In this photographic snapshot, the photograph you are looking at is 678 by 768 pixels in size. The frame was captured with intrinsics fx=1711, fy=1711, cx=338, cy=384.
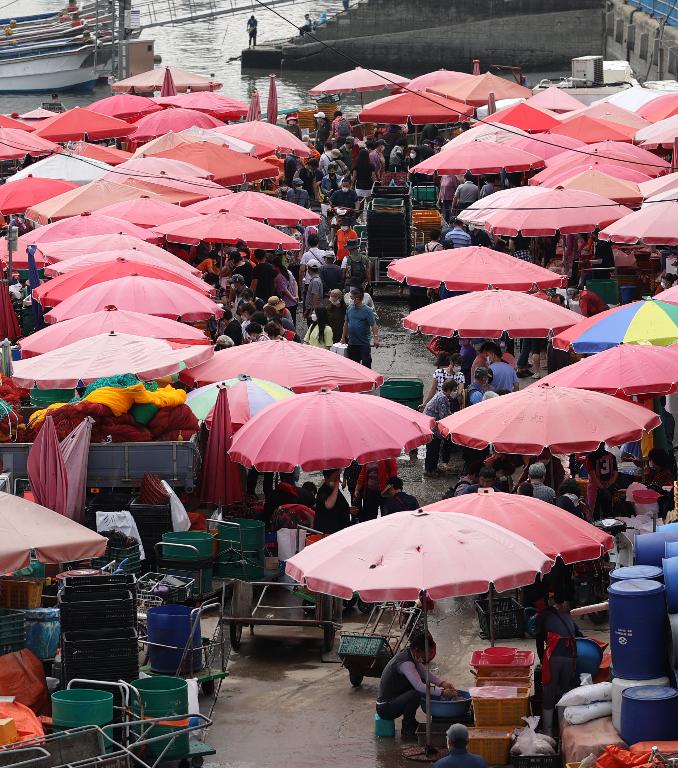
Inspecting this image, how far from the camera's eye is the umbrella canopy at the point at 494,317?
1831 cm

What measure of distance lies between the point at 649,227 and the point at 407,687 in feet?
35.9

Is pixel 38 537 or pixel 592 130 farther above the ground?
pixel 592 130

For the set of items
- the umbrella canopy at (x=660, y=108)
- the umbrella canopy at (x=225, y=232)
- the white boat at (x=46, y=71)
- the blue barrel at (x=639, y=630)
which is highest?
the umbrella canopy at (x=660, y=108)

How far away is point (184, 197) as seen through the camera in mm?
25766

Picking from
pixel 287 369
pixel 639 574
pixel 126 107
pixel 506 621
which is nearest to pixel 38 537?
pixel 506 621

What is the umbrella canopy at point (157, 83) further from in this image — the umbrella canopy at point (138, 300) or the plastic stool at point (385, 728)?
A: the plastic stool at point (385, 728)

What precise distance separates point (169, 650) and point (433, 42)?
52.3 m

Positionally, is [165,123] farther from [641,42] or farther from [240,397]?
[641,42]

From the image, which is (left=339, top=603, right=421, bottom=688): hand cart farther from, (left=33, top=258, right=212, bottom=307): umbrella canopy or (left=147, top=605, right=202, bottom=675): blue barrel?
(left=33, top=258, right=212, bottom=307): umbrella canopy

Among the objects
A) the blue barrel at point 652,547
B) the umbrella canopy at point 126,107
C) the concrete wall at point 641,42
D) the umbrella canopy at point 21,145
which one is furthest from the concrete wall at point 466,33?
the blue barrel at point 652,547

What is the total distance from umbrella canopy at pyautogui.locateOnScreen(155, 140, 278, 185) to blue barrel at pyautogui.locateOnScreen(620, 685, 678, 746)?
1884cm

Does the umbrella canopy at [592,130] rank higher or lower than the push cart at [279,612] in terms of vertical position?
higher

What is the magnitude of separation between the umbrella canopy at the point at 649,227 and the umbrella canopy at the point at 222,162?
8.43m

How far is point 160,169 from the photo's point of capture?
26859 millimetres
